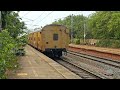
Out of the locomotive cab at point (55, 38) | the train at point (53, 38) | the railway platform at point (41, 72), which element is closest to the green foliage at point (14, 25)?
the train at point (53, 38)

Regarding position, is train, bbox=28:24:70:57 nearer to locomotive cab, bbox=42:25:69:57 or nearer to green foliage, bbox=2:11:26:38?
locomotive cab, bbox=42:25:69:57

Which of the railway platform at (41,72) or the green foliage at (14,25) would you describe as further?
the green foliage at (14,25)

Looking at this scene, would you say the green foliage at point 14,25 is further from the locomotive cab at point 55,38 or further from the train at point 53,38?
the locomotive cab at point 55,38

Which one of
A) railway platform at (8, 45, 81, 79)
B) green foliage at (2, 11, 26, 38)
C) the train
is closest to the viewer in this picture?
railway platform at (8, 45, 81, 79)

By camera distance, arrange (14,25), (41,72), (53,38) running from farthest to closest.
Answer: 1. (53,38)
2. (14,25)
3. (41,72)

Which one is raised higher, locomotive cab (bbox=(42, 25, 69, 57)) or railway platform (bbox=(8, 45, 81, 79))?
locomotive cab (bbox=(42, 25, 69, 57))

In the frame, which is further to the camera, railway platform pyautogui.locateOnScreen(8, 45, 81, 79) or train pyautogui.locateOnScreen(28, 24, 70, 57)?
train pyautogui.locateOnScreen(28, 24, 70, 57)

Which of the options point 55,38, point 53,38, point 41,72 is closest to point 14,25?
point 53,38

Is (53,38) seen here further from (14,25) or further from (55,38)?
(14,25)

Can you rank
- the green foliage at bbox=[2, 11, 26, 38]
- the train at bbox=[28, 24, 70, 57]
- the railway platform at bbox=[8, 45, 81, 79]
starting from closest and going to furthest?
the railway platform at bbox=[8, 45, 81, 79], the green foliage at bbox=[2, 11, 26, 38], the train at bbox=[28, 24, 70, 57]

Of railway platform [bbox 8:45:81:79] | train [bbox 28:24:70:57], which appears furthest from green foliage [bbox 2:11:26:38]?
railway platform [bbox 8:45:81:79]

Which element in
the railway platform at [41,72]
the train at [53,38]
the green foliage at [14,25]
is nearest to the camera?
the railway platform at [41,72]
